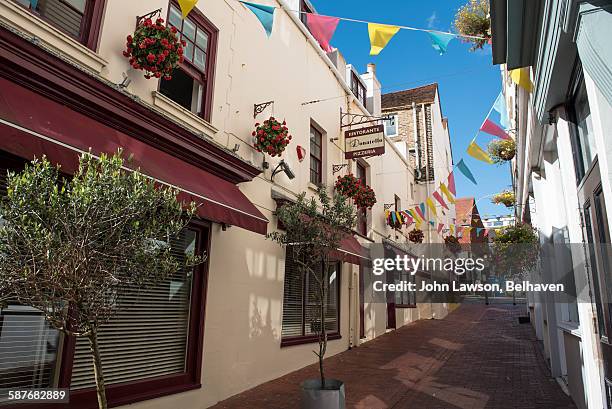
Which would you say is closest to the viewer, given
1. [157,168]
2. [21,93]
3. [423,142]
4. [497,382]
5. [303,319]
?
[21,93]

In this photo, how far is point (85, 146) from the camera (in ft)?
13.1

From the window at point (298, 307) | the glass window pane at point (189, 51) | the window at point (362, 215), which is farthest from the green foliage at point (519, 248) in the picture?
the glass window pane at point (189, 51)

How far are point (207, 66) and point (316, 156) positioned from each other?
4.59 metres

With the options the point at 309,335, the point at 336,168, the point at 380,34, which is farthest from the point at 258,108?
the point at 309,335

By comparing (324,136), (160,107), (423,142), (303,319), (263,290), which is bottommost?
(303,319)

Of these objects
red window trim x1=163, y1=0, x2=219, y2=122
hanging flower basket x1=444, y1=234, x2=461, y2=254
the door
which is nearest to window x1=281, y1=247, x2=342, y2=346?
red window trim x1=163, y1=0, x2=219, y2=122

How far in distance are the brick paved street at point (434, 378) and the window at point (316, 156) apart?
181 inches

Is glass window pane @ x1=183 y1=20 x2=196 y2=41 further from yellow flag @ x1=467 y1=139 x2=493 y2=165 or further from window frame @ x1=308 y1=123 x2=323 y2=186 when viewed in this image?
yellow flag @ x1=467 y1=139 x2=493 y2=165

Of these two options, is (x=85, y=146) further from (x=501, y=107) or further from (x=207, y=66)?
(x=501, y=107)

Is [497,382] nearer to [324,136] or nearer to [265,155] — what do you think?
[265,155]

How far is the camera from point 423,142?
23266 mm

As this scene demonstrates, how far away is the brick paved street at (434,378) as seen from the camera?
20.3 feet

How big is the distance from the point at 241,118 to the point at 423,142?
17.8m

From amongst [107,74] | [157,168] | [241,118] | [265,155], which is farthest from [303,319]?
[107,74]
